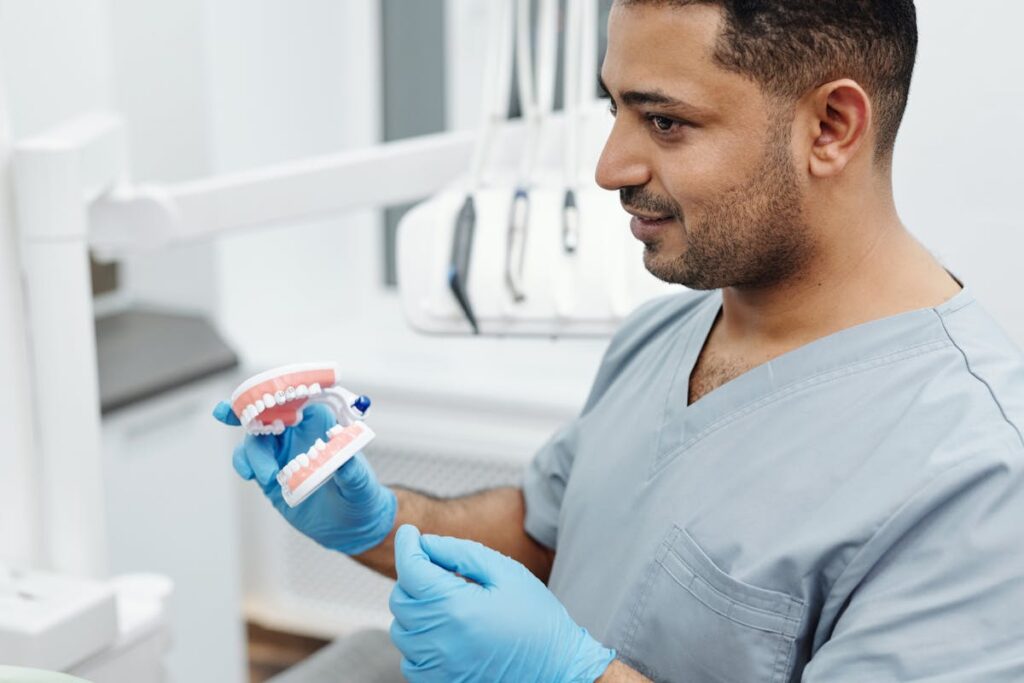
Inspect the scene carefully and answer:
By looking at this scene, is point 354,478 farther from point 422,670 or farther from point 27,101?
point 27,101

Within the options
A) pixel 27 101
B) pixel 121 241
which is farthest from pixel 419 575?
pixel 27 101

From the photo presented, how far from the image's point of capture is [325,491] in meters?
1.25

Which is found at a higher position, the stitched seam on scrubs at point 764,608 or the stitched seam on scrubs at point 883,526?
the stitched seam on scrubs at point 883,526

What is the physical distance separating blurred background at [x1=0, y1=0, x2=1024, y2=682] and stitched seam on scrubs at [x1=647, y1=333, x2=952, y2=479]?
2.77 ft

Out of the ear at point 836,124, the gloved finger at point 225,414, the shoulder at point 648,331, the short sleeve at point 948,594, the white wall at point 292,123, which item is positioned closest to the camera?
the short sleeve at point 948,594

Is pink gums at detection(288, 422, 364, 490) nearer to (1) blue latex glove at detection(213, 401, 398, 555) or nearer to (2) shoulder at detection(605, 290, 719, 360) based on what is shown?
(1) blue latex glove at detection(213, 401, 398, 555)

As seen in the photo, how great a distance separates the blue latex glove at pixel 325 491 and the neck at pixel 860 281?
42cm

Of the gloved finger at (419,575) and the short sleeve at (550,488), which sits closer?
the gloved finger at (419,575)

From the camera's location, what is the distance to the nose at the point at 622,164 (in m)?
1.05

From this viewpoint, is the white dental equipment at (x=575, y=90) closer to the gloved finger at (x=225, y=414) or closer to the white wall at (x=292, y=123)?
the gloved finger at (x=225, y=414)

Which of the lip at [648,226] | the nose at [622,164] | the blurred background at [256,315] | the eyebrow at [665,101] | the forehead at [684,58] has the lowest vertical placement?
the blurred background at [256,315]

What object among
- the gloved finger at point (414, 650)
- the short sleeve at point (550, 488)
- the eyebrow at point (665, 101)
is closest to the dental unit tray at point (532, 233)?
the short sleeve at point (550, 488)

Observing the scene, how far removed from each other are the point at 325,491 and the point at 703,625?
42 centimetres

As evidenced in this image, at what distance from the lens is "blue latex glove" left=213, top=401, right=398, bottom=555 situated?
118cm
